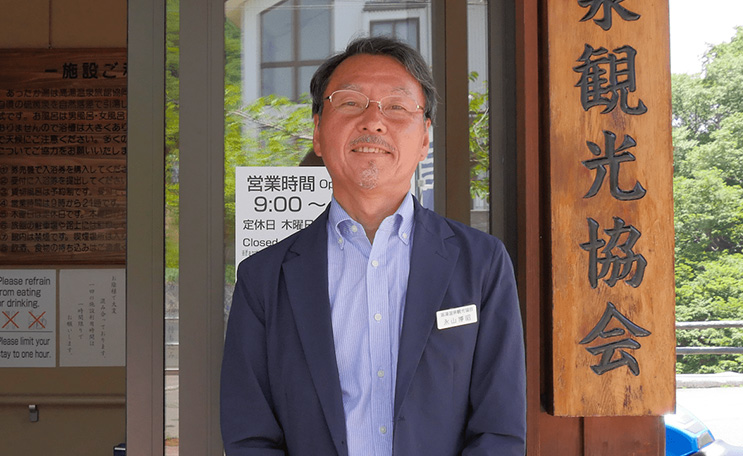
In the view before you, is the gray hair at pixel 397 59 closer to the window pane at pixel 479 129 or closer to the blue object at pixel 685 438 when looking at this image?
the window pane at pixel 479 129

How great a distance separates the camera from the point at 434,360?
52.7 inches

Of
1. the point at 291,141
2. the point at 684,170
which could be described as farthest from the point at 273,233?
the point at 684,170

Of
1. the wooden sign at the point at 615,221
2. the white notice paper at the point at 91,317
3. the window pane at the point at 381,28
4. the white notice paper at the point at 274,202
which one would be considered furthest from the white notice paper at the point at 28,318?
the wooden sign at the point at 615,221

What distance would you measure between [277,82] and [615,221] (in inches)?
43.0

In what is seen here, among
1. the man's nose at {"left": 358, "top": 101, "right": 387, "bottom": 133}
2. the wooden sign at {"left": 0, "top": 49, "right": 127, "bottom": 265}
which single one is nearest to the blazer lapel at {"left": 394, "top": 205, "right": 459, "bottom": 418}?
the man's nose at {"left": 358, "top": 101, "right": 387, "bottom": 133}

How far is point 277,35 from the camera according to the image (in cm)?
201

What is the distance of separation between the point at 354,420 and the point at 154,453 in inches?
37.5

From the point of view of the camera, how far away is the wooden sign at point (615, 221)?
5.84 ft

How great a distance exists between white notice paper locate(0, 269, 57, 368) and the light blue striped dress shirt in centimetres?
271

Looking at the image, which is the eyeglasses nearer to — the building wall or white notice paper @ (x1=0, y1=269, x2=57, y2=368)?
the building wall

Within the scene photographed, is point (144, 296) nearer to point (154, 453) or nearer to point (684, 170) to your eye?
point (154, 453)

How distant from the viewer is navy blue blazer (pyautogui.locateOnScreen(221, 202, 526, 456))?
4.32ft

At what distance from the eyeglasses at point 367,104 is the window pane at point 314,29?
24.9 inches

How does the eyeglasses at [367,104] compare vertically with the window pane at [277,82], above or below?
below
